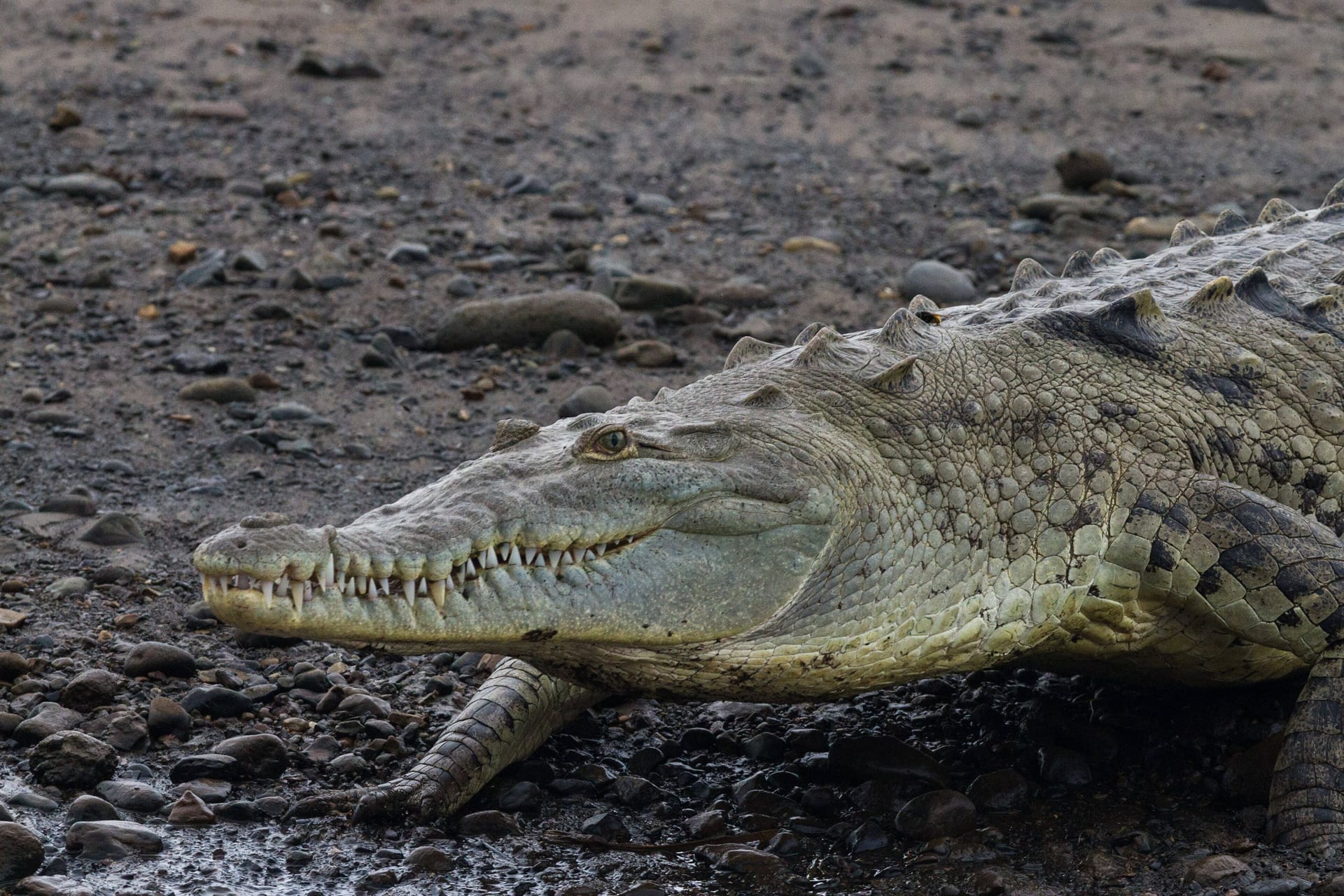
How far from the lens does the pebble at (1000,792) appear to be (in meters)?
4.22

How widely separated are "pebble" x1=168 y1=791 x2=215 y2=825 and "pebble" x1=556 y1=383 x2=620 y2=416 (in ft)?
10.2

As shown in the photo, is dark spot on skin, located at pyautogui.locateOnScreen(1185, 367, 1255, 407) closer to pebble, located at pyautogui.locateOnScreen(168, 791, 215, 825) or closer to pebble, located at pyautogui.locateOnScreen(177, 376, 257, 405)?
pebble, located at pyautogui.locateOnScreen(168, 791, 215, 825)

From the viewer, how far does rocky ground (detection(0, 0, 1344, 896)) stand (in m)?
4.11

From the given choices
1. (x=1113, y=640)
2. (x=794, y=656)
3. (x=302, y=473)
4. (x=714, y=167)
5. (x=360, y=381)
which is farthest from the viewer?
(x=714, y=167)

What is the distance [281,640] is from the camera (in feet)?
17.0

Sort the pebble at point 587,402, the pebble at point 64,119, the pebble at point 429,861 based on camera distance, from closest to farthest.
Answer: the pebble at point 429,861, the pebble at point 587,402, the pebble at point 64,119

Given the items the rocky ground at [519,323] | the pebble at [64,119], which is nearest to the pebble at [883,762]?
the rocky ground at [519,323]

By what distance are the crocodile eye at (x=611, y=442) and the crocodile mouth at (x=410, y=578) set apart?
235 mm

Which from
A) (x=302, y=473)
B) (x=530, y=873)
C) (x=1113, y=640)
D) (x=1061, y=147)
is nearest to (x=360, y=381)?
(x=302, y=473)

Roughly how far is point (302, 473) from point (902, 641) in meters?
3.34

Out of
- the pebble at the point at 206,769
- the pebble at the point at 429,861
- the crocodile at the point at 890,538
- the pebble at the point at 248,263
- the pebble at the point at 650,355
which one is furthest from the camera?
the pebble at the point at 248,263

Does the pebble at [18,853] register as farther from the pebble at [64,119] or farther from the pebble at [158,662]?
the pebble at [64,119]

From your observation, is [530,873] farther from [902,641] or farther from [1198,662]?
[1198,662]

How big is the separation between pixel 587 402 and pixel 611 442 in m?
3.08
